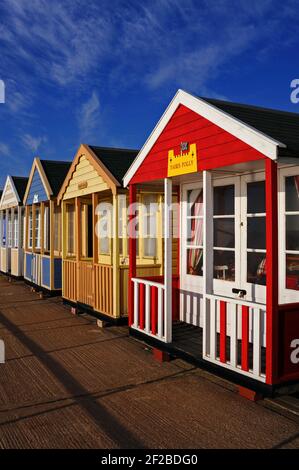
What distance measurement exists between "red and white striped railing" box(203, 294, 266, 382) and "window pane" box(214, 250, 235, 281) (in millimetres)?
818

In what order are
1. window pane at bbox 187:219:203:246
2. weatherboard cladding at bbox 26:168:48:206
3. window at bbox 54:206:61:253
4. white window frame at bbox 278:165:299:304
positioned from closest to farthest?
white window frame at bbox 278:165:299:304 < window pane at bbox 187:219:203:246 < weatherboard cladding at bbox 26:168:48:206 < window at bbox 54:206:61:253

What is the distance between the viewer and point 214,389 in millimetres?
5199

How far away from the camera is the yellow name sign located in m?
5.65

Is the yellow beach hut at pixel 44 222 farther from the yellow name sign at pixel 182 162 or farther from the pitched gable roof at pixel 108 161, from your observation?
the yellow name sign at pixel 182 162

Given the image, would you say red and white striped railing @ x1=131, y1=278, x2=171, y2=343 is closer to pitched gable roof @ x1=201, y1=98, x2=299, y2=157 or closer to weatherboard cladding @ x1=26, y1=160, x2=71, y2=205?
pitched gable roof @ x1=201, y1=98, x2=299, y2=157

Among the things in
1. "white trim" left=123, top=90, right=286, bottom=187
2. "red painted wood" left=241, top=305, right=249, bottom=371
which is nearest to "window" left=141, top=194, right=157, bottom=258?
"white trim" left=123, top=90, right=286, bottom=187

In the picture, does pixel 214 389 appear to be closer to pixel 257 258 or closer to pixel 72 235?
pixel 257 258

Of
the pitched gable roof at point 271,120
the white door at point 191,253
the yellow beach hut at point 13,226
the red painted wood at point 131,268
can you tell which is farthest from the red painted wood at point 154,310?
the yellow beach hut at point 13,226

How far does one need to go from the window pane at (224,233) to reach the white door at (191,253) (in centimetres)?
54

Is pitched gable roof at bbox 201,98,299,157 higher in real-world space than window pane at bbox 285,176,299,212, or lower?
higher

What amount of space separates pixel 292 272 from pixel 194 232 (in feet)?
7.31

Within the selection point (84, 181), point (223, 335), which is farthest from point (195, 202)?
point (84, 181)

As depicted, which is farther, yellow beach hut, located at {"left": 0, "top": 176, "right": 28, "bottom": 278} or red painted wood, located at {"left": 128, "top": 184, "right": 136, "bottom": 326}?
yellow beach hut, located at {"left": 0, "top": 176, "right": 28, "bottom": 278}

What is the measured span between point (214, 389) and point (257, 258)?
1695 mm
